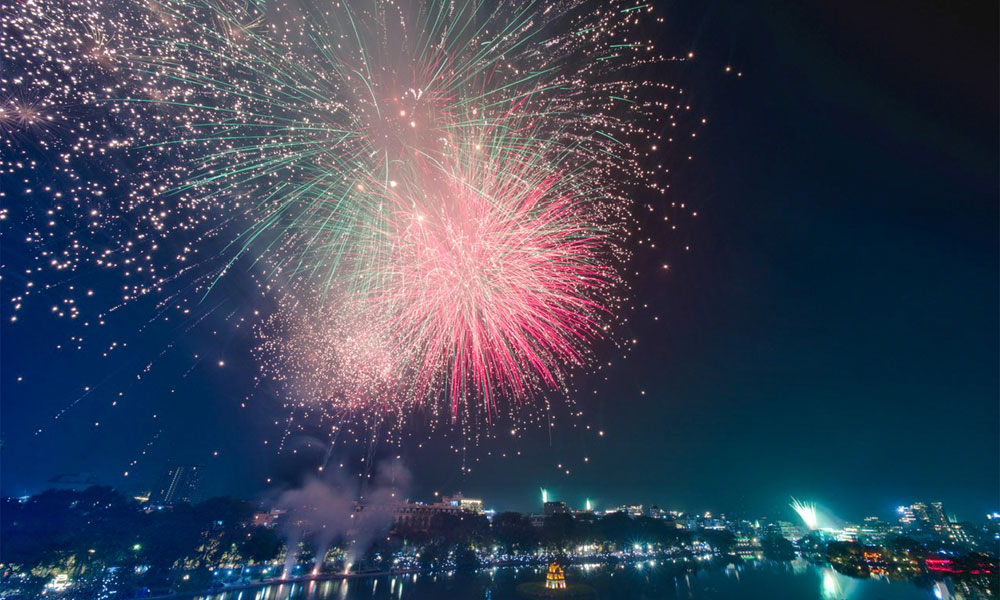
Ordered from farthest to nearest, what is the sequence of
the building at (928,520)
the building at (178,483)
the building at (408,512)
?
the building at (928,520) < the building at (178,483) < the building at (408,512)

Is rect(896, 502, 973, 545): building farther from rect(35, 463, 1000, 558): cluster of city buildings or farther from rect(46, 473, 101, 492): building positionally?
rect(46, 473, 101, 492): building

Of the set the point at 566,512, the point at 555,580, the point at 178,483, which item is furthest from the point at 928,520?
the point at 178,483

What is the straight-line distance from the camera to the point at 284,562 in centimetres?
4638

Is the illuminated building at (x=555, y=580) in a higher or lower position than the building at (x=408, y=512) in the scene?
lower

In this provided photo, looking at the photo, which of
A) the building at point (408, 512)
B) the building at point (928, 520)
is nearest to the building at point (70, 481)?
the building at point (408, 512)

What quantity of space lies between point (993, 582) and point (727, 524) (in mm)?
140584

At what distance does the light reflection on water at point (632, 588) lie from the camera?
107ft

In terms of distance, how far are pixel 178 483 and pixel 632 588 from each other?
130 meters

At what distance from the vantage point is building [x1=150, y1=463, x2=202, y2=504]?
107062mm

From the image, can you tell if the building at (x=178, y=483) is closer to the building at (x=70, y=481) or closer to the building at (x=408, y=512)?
the building at (x=70, y=481)

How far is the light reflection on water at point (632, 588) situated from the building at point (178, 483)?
99.8 meters

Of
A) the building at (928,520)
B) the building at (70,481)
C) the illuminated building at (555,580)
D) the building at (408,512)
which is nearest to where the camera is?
the illuminated building at (555,580)

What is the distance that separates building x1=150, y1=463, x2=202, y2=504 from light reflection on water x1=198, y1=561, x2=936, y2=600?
99.8 meters

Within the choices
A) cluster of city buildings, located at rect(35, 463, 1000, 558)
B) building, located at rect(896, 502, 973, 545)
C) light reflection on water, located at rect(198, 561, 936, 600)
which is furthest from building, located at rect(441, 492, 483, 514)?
building, located at rect(896, 502, 973, 545)
